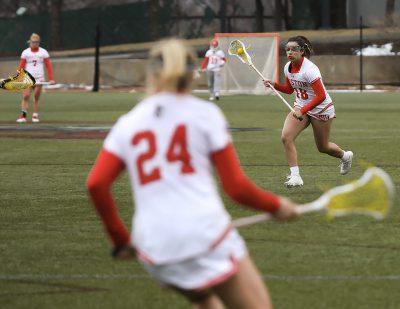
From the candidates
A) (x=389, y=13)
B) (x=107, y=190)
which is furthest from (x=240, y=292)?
(x=389, y=13)

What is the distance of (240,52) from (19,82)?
313 inches

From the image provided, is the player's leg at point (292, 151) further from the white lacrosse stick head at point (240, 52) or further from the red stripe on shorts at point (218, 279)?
the red stripe on shorts at point (218, 279)

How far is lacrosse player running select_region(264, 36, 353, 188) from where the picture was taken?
14.8 m

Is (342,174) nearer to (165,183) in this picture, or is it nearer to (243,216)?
(243,216)

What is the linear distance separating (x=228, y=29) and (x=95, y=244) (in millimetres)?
56508

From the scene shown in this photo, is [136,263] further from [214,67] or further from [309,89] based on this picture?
[214,67]

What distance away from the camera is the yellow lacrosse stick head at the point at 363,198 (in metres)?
5.95

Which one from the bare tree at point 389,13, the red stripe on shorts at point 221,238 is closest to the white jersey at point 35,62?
the red stripe on shorts at point 221,238

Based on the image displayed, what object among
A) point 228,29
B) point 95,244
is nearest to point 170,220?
point 95,244

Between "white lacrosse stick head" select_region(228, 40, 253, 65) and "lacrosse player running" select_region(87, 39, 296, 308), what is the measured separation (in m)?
11.6

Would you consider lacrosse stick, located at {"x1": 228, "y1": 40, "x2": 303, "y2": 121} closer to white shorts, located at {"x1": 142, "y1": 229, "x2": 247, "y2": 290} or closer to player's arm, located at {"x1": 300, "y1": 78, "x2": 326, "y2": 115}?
player's arm, located at {"x1": 300, "y1": 78, "x2": 326, "y2": 115}

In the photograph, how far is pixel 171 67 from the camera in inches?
215

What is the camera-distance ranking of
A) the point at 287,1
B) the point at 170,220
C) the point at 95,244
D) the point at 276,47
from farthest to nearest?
the point at 287,1
the point at 276,47
the point at 95,244
the point at 170,220

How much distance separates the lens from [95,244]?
35.1ft
